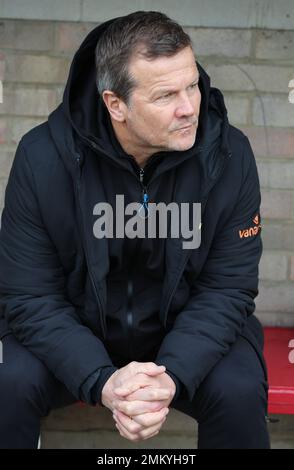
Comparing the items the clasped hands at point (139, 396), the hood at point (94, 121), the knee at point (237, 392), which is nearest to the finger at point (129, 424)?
the clasped hands at point (139, 396)

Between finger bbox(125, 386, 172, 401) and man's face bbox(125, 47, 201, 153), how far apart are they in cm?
69

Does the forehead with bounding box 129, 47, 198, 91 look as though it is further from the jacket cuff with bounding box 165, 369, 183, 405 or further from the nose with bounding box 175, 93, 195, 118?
the jacket cuff with bounding box 165, 369, 183, 405

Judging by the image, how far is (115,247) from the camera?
279cm

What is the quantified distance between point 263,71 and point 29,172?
104 cm

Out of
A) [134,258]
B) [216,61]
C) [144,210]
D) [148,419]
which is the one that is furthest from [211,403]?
[216,61]

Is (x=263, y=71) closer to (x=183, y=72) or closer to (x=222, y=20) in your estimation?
(x=222, y=20)

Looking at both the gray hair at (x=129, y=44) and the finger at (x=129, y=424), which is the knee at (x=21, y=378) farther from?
the gray hair at (x=129, y=44)

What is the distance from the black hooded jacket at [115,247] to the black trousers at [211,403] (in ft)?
0.19

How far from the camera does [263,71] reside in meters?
3.34

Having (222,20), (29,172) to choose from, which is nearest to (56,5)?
(222,20)

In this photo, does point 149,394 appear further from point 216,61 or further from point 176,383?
point 216,61

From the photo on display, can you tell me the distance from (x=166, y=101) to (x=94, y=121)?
0.90 ft

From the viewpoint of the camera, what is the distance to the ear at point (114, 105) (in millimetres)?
2688

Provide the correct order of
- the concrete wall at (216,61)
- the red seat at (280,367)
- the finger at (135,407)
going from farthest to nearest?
the concrete wall at (216,61) → the red seat at (280,367) → the finger at (135,407)
